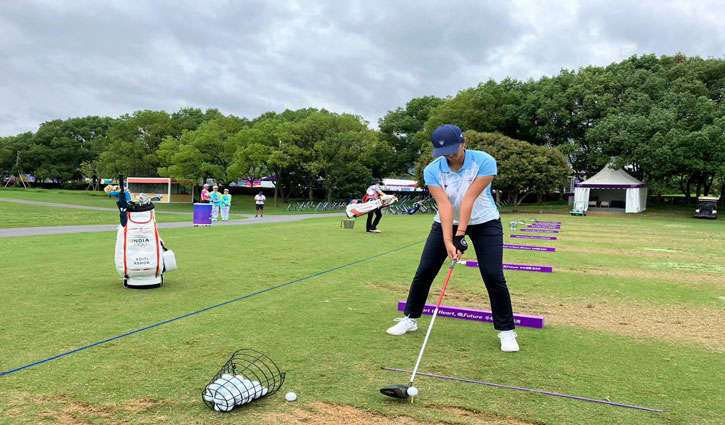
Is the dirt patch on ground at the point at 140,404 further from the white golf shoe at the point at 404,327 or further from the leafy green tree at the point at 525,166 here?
the leafy green tree at the point at 525,166

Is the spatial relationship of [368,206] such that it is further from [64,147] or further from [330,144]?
[64,147]

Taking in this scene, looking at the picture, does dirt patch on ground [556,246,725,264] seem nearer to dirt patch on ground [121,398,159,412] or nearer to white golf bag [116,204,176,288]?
white golf bag [116,204,176,288]

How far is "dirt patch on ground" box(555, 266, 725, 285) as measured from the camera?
391 inches

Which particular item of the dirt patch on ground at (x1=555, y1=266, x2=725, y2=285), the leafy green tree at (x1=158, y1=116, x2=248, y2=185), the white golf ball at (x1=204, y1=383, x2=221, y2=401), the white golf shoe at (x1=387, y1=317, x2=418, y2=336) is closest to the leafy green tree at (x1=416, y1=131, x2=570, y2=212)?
the leafy green tree at (x1=158, y1=116, x2=248, y2=185)

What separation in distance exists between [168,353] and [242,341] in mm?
704

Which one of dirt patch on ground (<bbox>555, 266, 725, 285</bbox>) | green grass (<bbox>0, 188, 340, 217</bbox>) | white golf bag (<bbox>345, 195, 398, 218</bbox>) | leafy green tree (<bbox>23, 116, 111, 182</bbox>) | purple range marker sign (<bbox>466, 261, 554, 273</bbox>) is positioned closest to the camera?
dirt patch on ground (<bbox>555, 266, 725, 285</bbox>)

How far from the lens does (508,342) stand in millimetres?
4820

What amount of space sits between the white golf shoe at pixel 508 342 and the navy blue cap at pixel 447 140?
6.16 ft

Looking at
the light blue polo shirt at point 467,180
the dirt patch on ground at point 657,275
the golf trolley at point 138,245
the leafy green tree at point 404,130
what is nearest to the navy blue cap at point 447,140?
the light blue polo shirt at point 467,180

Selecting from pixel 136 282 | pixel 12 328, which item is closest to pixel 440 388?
pixel 12 328

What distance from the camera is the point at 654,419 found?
10.9 ft

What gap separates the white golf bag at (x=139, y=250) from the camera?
7.31m

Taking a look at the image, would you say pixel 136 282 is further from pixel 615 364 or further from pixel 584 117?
pixel 584 117

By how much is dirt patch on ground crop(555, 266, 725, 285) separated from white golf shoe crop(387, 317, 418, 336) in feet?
20.8
